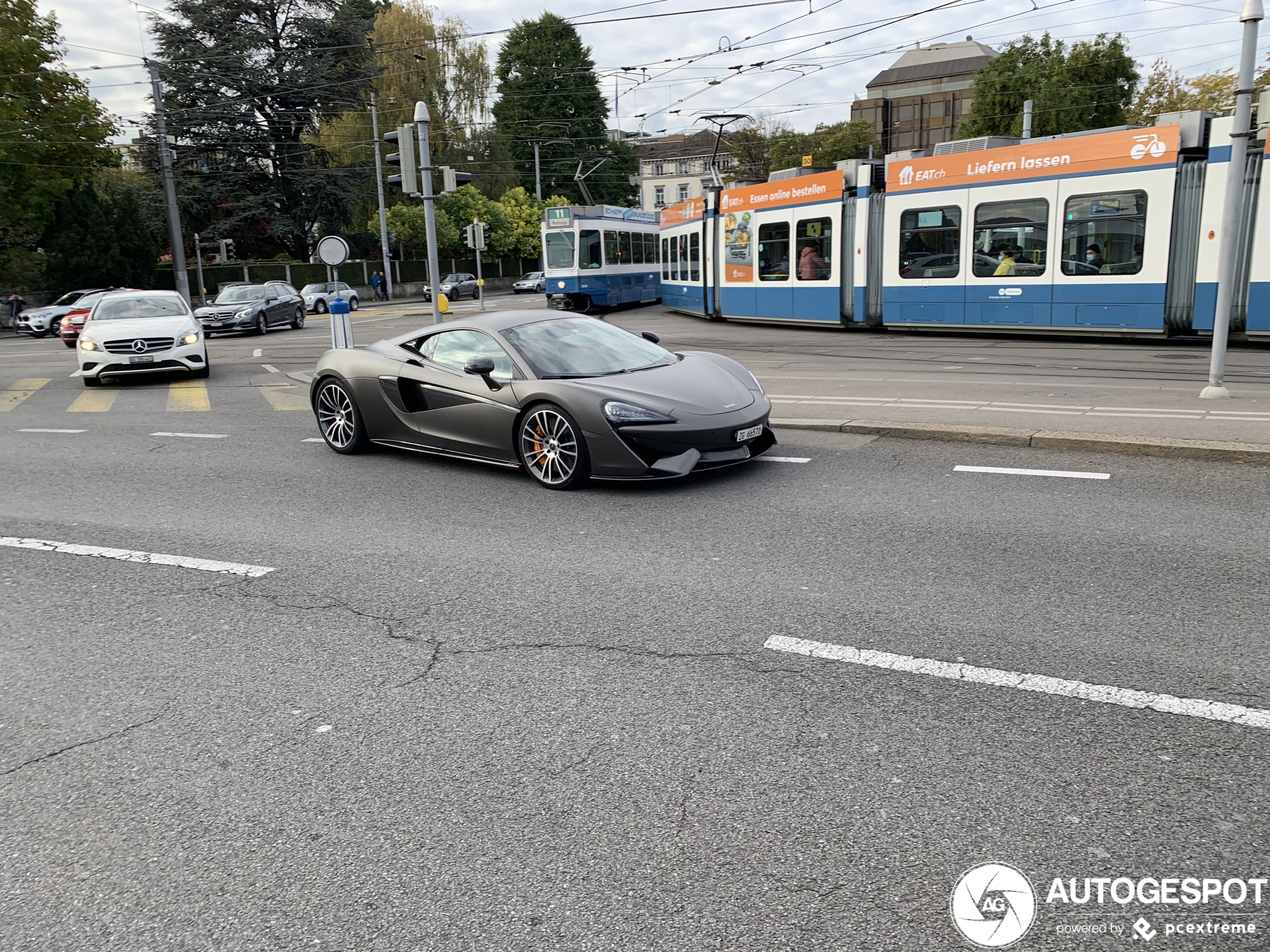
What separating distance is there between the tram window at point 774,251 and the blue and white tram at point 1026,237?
0.14ft

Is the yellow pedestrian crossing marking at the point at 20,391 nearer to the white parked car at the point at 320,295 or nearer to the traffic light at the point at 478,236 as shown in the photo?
the traffic light at the point at 478,236

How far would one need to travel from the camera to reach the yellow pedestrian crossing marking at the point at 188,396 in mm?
13344

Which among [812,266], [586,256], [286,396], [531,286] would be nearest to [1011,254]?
[812,266]

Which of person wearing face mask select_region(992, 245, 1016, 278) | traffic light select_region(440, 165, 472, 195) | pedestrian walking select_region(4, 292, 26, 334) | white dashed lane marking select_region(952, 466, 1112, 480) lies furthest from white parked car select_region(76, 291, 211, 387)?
pedestrian walking select_region(4, 292, 26, 334)

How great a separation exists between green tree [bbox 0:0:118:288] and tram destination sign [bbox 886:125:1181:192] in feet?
113

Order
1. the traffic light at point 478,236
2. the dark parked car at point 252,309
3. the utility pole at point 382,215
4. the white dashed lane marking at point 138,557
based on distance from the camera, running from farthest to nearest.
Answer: the utility pole at point 382,215
the traffic light at point 478,236
the dark parked car at point 252,309
the white dashed lane marking at point 138,557

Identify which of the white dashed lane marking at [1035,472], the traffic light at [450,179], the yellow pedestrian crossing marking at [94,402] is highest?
the traffic light at [450,179]

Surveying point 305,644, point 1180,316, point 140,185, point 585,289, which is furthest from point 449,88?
point 305,644

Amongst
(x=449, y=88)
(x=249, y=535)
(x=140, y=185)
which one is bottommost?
(x=249, y=535)

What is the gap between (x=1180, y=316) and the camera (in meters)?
15.4

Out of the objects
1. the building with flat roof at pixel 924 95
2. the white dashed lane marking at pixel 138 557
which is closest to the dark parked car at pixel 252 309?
the white dashed lane marking at pixel 138 557

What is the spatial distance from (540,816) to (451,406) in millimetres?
5436

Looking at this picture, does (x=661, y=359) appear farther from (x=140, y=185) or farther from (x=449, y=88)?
(x=449, y=88)
